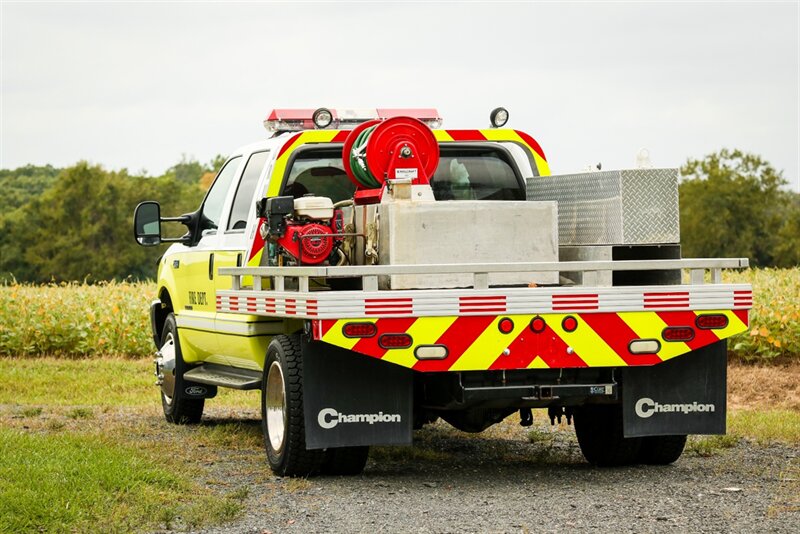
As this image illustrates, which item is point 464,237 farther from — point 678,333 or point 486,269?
point 678,333

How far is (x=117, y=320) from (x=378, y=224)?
12.2 meters

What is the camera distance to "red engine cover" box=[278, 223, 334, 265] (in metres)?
8.08

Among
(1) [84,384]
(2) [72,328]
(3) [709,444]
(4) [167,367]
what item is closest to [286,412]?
(3) [709,444]

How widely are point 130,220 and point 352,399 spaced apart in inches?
2867

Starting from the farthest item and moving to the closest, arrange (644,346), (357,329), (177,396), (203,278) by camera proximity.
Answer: (177,396)
(203,278)
(644,346)
(357,329)

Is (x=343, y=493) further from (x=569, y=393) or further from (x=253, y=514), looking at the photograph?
(x=569, y=393)

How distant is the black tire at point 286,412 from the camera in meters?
7.72

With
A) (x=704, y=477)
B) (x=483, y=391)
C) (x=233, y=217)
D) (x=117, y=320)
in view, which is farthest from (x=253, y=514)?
(x=117, y=320)

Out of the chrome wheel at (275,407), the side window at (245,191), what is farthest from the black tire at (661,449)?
the side window at (245,191)

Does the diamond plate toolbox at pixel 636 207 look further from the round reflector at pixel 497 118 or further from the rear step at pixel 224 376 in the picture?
the rear step at pixel 224 376

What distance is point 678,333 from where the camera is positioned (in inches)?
300

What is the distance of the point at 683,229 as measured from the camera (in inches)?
3354

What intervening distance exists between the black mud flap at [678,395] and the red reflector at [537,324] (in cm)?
71

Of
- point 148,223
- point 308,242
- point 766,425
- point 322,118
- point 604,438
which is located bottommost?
point 766,425
